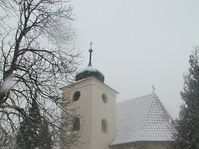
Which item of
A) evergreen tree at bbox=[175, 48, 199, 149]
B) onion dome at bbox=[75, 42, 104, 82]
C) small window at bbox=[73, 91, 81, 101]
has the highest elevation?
onion dome at bbox=[75, 42, 104, 82]

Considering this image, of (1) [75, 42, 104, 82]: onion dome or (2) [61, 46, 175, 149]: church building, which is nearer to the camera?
(2) [61, 46, 175, 149]: church building

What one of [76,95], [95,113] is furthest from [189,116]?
[76,95]

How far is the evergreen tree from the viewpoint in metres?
18.3

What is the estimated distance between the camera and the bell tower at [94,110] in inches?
988

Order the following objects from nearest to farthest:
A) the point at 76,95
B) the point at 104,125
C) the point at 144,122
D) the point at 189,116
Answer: the point at 189,116
the point at 144,122
the point at 104,125
the point at 76,95

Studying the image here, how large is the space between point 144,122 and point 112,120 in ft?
8.87

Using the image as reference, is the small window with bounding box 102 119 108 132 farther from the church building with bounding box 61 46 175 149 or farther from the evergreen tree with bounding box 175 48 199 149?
the evergreen tree with bounding box 175 48 199 149

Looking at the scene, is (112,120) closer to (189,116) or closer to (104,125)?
(104,125)

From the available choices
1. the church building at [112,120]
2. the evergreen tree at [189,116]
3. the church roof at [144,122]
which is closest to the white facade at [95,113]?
the church building at [112,120]

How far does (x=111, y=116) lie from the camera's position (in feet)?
89.6

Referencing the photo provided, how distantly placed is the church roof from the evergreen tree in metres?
4.26

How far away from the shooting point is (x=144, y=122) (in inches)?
1011

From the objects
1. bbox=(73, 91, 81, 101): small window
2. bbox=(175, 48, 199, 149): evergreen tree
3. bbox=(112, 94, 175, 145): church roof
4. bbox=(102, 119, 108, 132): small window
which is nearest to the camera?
bbox=(175, 48, 199, 149): evergreen tree

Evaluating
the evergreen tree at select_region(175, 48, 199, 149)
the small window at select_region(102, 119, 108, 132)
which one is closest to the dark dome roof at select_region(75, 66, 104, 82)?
the small window at select_region(102, 119, 108, 132)
